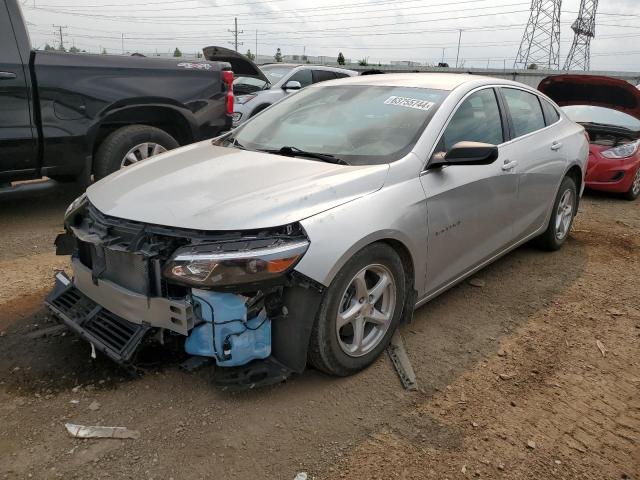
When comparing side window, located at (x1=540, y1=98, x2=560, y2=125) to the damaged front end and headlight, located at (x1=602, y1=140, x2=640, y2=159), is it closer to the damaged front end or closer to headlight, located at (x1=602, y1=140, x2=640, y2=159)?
headlight, located at (x1=602, y1=140, x2=640, y2=159)

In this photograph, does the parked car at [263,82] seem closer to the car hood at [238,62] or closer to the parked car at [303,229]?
the car hood at [238,62]

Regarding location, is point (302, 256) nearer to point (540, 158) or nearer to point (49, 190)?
point (540, 158)

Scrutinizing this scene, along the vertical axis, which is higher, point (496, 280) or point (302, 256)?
point (302, 256)

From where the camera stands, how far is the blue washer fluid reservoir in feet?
8.15

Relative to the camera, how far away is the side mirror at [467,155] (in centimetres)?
311

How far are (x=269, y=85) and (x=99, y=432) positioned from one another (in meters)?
8.47

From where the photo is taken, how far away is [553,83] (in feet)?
27.1

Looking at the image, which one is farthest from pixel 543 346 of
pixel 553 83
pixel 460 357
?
pixel 553 83

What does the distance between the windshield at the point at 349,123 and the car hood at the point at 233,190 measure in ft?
0.76

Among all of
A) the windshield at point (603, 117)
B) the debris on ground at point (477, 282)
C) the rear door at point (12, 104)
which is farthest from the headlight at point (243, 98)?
the debris on ground at point (477, 282)

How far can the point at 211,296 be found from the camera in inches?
97.7

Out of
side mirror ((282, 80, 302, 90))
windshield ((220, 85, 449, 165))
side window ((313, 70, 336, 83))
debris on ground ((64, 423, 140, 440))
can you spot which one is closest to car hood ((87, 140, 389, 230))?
windshield ((220, 85, 449, 165))

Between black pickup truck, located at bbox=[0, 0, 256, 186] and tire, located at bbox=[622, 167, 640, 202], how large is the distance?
5.69 metres

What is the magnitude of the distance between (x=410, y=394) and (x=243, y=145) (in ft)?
6.42
